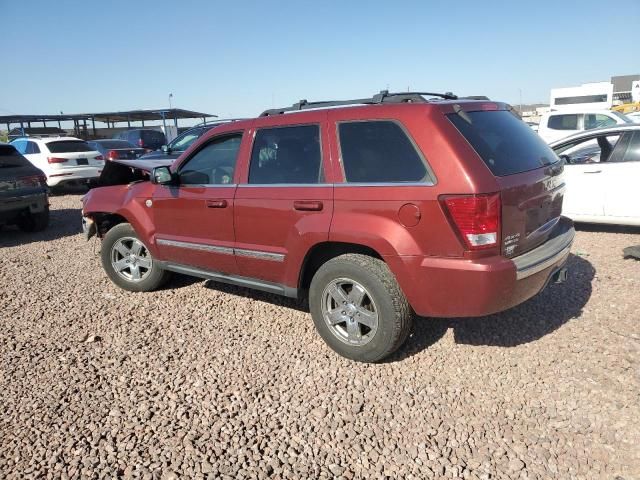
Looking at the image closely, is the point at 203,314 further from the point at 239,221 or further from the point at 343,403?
the point at 343,403

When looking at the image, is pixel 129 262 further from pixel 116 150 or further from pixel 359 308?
pixel 116 150

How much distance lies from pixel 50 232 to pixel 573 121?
13.1m

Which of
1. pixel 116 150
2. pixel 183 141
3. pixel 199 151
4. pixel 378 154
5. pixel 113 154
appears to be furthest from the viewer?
pixel 116 150

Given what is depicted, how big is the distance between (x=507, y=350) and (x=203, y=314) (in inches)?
106

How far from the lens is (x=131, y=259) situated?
5234 millimetres

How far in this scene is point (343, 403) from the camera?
308 cm

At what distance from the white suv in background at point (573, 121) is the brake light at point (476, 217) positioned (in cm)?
1153

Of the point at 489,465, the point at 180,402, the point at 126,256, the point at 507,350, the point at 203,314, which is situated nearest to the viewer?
the point at 489,465

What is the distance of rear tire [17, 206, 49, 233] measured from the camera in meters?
8.71

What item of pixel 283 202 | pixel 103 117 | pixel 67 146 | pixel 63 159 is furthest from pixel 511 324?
pixel 103 117

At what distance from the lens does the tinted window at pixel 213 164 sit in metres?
4.20

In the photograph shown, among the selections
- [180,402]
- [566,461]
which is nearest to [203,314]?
[180,402]

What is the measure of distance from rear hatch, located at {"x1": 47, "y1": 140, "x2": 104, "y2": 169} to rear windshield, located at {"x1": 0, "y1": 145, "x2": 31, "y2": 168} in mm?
4425

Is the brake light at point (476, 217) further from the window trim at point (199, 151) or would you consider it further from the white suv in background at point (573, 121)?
the white suv in background at point (573, 121)
